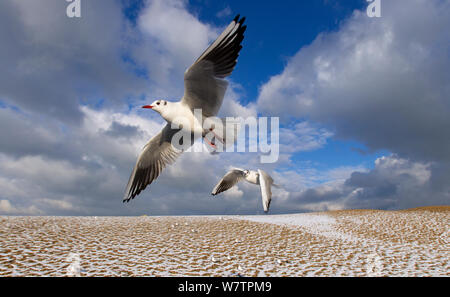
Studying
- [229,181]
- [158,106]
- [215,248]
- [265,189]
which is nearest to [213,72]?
[158,106]

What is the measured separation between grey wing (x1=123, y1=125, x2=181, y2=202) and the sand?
164 centimetres

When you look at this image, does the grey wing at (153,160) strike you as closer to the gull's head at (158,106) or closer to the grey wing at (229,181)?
the gull's head at (158,106)

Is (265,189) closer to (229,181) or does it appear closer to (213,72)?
(229,181)

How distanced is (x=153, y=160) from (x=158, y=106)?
8.55ft

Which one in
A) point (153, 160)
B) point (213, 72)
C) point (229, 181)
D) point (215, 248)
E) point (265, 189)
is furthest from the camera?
point (229, 181)

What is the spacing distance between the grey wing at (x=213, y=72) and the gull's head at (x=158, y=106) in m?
0.59

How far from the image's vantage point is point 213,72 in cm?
779

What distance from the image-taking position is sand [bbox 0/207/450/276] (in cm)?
672

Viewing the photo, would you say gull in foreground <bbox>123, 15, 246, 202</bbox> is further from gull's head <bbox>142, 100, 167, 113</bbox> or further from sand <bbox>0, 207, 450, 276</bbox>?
sand <bbox>0, 207, 450, 276</bbox>

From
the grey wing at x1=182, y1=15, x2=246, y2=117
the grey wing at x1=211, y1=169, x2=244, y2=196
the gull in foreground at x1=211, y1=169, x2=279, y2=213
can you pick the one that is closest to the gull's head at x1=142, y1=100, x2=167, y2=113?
the grey wing at x1=182, y1=15, x2=246, y2=117

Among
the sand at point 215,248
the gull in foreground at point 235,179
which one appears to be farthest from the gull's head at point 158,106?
the gull in foreground at point 235,179
